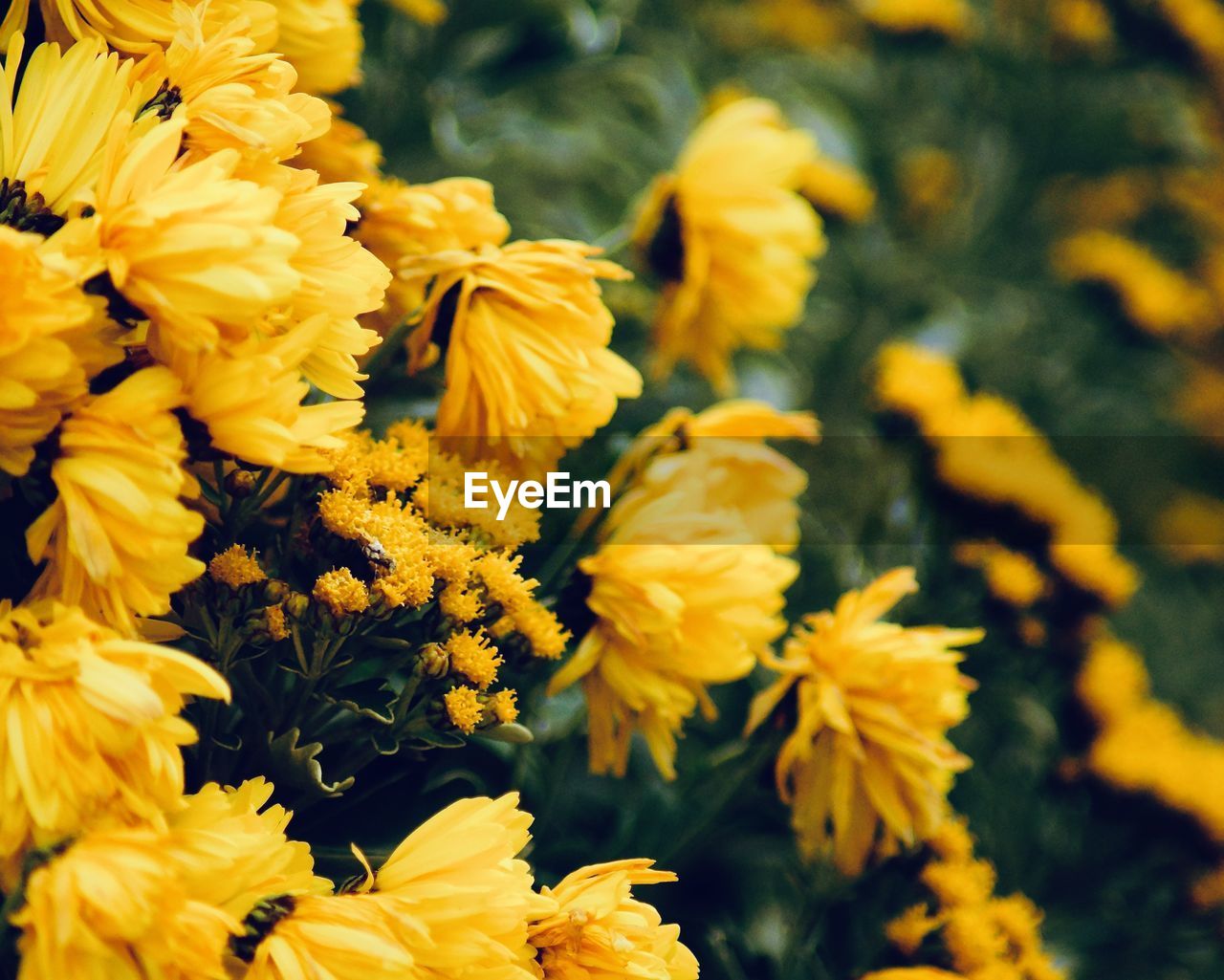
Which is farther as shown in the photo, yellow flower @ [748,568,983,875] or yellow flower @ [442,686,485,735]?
yellow flower @ [748,568,983,875]

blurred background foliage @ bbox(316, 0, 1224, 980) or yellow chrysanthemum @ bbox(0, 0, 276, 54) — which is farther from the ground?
yellow chrysanthemum @ bbox(0, 0, 276, 54)

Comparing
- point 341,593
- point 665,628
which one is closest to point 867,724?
point 665,628

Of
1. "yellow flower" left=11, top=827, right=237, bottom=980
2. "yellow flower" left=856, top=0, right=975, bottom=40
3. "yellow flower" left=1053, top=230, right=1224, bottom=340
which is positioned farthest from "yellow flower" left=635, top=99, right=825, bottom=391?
"yellow flower" left=1053, top=230, right=1224, bottom=340

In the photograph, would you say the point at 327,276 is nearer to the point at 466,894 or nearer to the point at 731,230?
the point at 466,894

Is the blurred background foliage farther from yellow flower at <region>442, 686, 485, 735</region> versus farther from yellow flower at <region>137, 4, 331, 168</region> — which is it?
yellow flower at <region>137, 4, 331, 168</region>

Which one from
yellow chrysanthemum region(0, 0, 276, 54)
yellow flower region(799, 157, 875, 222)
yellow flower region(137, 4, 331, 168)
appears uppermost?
yellow chrysanthemum region(0, 0, 276, 54)

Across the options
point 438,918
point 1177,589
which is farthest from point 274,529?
point 1177,589

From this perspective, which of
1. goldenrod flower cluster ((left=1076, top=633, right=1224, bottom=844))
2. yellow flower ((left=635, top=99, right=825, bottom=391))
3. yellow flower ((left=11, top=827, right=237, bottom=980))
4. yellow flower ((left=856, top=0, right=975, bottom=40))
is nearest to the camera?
yellow flower ((left=11, top=827, right=237, bottom=980))

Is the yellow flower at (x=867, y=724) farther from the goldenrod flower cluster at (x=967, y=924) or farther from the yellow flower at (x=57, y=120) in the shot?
the yellow flower at (x=57, y=120)
